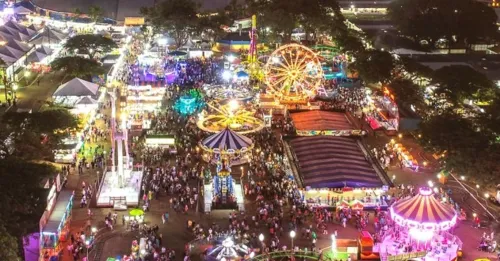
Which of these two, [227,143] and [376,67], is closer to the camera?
[227,143]

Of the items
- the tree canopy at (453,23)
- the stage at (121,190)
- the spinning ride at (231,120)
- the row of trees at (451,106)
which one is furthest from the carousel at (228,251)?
the tree canopy at (453,23)

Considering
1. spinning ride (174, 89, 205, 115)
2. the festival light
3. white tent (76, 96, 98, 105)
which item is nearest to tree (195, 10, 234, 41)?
the festival light

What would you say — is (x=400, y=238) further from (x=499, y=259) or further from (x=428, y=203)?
(x=499, y=259)

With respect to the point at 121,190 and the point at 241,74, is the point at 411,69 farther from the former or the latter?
the point at 121,190

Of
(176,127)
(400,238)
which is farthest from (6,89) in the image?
(400,238)

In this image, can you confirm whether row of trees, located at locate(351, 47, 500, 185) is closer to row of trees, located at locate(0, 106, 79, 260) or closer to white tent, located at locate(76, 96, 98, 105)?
row of trees, located at locate(0, 106, 79, 260)

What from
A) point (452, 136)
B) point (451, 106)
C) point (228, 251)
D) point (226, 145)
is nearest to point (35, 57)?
point (226, 145)
